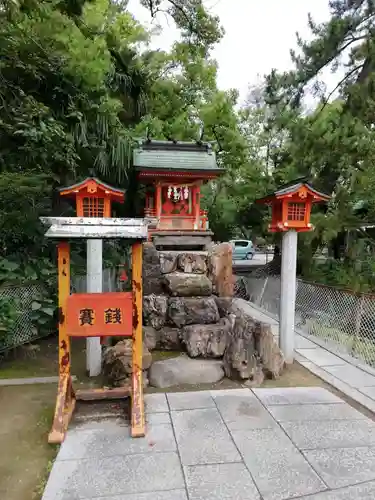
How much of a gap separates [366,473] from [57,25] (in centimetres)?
874

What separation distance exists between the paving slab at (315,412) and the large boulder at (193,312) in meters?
2.00

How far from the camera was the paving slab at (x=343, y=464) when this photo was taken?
301cm

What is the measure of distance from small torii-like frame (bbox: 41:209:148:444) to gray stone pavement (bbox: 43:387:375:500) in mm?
419

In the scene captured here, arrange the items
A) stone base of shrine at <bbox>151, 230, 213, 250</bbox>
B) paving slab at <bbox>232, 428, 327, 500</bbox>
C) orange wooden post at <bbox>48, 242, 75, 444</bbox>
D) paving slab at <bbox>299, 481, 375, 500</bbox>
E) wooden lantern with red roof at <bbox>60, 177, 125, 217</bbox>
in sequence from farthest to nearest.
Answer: stone base of shrine at <bbox>151, 230, 213, 250</bbox> → wooden lantern with red roof at <bbox>60, 177, 125, 217</bbox> → orange wooden post at <bbox>48, 242, 75, 444</bbox> → paving slab at <bbox>232, 428, 327, 500</bbox> → paving slab at <bbox>299, 481, 375, 500</bbox>

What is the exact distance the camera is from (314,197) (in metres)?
5.97

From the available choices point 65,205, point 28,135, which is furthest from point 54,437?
point 65,205

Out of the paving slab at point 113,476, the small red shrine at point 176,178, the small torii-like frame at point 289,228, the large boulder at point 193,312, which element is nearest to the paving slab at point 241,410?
the paving slab at point 113,476

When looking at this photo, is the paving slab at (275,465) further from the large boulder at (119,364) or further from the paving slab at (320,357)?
the paving slab at (320,357)

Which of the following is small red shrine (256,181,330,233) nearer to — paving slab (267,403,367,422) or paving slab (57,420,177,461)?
paving slab (267,403,367,422)

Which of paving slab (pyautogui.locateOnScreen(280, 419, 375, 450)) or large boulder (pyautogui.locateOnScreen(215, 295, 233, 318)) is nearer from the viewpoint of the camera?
paving slab (pyautogui.locateOnScreen(280, 419, 375, 450))

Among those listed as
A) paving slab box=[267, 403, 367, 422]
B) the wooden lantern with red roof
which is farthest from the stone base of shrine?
paving slab box=[267, 403, 367, 422]

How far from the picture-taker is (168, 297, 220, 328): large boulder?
6090 millimetres

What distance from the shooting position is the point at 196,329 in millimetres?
5684

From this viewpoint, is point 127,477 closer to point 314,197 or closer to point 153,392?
point 153,392
